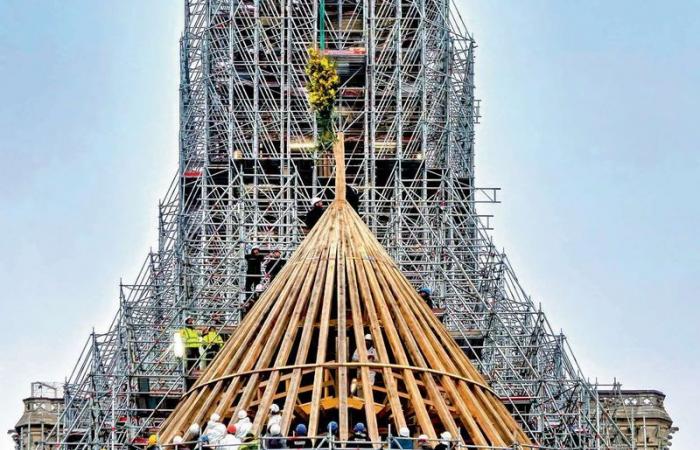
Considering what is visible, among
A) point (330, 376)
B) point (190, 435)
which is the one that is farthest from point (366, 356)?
point (190, 435)

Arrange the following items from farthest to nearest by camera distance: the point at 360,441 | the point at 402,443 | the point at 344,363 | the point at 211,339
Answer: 1. the point at 211,339
2. the point at 344,363
3. the point at 402,443
4. the point at 360,441

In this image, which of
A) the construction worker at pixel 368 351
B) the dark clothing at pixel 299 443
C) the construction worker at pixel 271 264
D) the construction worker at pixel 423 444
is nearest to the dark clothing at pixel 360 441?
the dark clothing at pixel 299 443

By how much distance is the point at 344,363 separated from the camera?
45.7 metres

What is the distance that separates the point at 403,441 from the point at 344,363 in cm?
378

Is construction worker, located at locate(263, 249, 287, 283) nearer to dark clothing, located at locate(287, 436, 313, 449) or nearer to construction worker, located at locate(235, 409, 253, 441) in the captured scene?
construction worker, located at locate(235, 409, 253, 441)

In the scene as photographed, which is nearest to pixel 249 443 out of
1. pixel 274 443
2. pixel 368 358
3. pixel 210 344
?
pixel 274 443

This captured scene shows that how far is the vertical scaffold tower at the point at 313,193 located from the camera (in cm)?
5956

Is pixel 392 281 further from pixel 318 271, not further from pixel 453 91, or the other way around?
pixel 453 91

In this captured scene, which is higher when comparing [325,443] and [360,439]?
[360,439]

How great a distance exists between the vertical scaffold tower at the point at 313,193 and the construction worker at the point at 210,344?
0.82m

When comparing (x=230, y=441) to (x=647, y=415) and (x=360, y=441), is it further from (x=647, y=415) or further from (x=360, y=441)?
(x=647, y=415)


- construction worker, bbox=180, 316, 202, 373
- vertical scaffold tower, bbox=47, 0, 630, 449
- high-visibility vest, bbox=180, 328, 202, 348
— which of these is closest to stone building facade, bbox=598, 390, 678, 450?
vertical scaffold tower, bbox=47, 0, 630, 449

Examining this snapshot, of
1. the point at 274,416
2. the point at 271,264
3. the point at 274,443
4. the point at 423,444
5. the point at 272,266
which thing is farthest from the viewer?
the point at 271,264

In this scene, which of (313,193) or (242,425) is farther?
(313,193)
